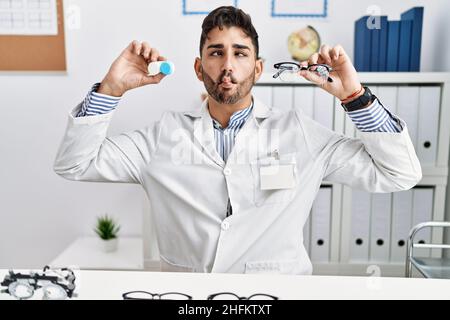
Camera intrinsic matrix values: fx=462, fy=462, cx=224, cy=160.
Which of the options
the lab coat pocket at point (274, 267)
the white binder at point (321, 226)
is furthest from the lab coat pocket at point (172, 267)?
the white binder at point (321, 226)

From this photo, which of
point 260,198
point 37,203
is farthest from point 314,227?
point 37,203

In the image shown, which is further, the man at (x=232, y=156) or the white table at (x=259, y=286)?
the man at (x=232, y=156)

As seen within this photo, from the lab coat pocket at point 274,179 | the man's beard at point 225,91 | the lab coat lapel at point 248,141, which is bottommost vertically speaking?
the lab coat pocket at point 274,179

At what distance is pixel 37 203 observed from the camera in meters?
1.62

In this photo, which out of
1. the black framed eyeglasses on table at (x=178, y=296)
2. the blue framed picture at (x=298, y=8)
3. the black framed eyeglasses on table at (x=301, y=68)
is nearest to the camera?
the black framed eyeglasses on table at (x=178, y=296)

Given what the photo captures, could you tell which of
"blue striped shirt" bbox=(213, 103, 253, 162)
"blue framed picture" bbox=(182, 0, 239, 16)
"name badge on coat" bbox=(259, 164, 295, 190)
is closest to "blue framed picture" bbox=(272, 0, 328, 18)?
"blue framed picture" bbox=(182, 0, 239, 16)

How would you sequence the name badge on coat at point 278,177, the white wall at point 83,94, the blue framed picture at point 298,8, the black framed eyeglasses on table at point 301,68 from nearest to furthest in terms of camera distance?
the black framed eyeglasses on table at point 301,68 < the name badge on coat at point 278,177 < the blue framed picture at point 298,8 < the white wall at point 83,94

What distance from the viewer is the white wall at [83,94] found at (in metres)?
1.32

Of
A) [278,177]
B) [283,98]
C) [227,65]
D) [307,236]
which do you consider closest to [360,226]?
[307,236]

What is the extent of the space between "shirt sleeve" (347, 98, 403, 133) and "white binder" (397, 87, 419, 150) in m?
0.52

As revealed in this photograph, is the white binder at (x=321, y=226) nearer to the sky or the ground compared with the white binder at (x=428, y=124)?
nearer to the ground

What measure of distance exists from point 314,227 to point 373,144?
0.61 m

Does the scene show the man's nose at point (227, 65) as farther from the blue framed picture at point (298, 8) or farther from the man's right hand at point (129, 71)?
the blue framed picture at point (298, 8)

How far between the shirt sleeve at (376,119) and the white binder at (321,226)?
22.3 inches
